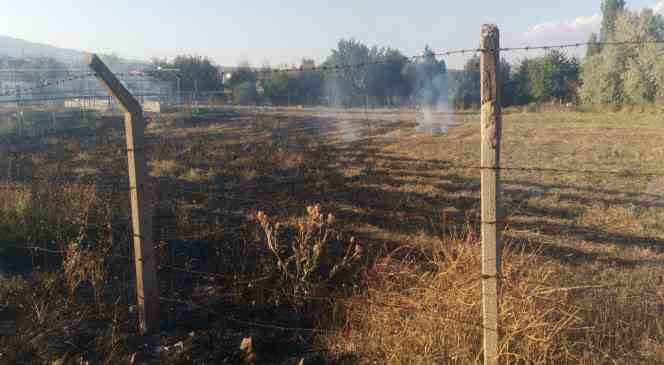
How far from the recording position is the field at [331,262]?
131 inches

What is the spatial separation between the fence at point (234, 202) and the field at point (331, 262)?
0.04 meters

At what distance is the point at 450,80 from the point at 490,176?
1393 inches

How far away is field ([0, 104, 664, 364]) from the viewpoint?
3318 mm

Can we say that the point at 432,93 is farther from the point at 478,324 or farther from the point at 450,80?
the point at 478,324

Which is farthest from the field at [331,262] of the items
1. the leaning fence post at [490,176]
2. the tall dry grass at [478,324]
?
the leaning fence post at [490,176]

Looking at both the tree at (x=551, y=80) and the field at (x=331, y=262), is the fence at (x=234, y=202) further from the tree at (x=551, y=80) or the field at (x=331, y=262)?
the tree at (x=551, y=80)

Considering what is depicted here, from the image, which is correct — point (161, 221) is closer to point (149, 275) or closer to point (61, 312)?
point (61, 312)

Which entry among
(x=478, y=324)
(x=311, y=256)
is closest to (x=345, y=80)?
(x=311, y=256)

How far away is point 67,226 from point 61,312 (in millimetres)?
1773

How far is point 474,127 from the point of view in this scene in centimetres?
2252

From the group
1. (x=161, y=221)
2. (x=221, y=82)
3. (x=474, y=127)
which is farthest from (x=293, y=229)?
(x=221, y=82)

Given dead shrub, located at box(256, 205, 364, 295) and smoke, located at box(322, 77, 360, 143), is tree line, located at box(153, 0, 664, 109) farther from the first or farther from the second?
dead shrub, located at box(256, 205, 364, 295)

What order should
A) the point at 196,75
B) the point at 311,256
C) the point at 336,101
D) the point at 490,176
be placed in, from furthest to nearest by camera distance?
the point at 336,101
the point at 196,75
the point at 311,256
the point at 490,176

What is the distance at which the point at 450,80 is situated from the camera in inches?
1435
